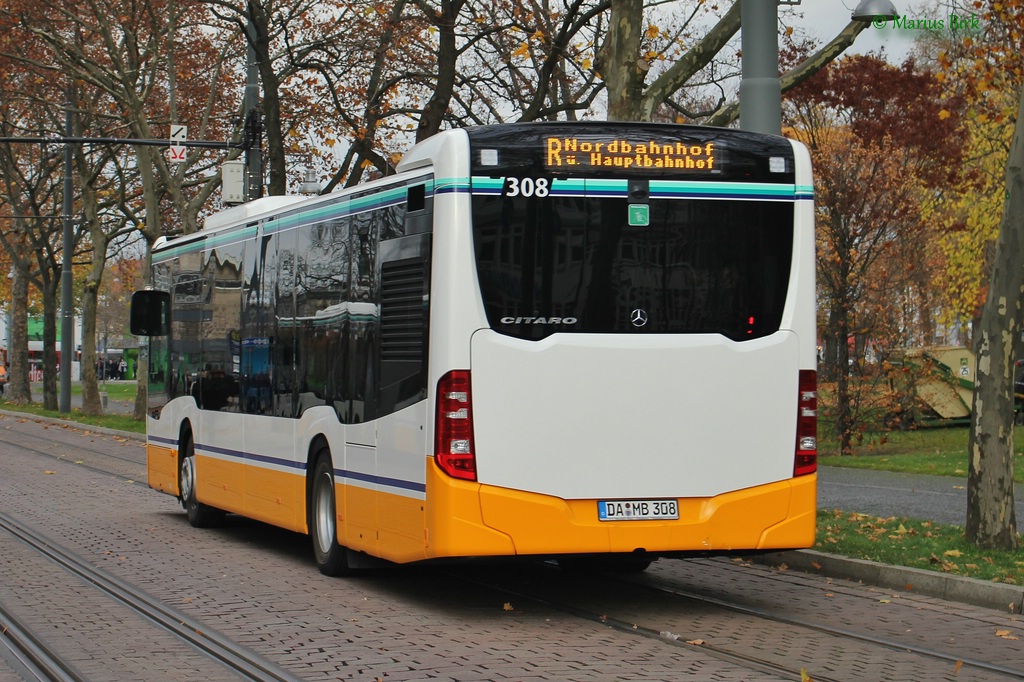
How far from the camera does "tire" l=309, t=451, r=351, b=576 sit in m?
11.9

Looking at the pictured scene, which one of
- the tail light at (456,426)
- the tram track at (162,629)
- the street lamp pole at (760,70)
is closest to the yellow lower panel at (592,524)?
the tail light at (456,426)

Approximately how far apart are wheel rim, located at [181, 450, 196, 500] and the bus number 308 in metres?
7.45

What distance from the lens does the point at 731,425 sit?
10102mm

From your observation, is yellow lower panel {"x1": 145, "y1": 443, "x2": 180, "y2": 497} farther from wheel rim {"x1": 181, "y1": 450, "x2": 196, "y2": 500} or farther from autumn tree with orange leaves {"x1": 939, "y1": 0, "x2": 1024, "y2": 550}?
autumn tree with orange leaves {"x1": 939, "y1": 0, "x2": 1024, "y2": 550}

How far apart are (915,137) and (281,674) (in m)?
27.5

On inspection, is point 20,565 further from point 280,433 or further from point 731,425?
point 731,425

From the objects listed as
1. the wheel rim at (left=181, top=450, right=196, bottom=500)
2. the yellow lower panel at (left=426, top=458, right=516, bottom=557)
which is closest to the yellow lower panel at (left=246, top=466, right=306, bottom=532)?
the wheel rim at (left=181, top=450, right=196, bottom=500)

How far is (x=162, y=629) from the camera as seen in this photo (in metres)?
9.52

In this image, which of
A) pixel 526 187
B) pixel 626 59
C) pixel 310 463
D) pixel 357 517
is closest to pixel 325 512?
pixel 310 463

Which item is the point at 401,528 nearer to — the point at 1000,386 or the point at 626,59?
the point at 1000,386

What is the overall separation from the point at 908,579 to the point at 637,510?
2.54 m

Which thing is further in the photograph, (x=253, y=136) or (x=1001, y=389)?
(x=253, y=136)

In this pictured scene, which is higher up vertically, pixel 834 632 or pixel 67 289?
pixel 67 289

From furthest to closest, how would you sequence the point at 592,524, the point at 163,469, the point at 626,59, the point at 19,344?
1. the point at 19,344
2. the point at 163,469
3. the point at 626,59
4. the point at 592,524
